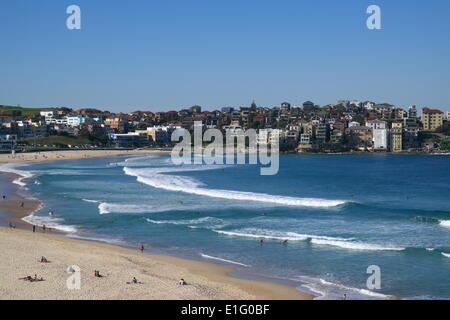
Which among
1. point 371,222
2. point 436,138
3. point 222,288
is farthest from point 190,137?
point 222,288

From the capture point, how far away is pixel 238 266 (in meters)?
21.6

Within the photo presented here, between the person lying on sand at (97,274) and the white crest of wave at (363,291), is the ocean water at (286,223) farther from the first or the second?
the person lying on sand at (97,274)

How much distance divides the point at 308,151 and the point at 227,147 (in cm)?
1778

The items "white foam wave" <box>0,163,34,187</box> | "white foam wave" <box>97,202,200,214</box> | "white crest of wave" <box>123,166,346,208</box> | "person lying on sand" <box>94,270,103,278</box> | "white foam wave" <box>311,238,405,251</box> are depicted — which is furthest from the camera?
"white foam wave" <box>0,163,34,187</box>

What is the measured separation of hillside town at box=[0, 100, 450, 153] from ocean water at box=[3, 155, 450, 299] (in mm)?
59921

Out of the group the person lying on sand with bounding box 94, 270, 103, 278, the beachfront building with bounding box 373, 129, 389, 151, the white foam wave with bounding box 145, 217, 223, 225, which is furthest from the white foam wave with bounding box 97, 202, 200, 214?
the beachfront building with bounding box 373, 129, 389, 151

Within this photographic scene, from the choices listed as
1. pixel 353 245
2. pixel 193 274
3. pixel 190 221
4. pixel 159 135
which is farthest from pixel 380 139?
pixel 193 274

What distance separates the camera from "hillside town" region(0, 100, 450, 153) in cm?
11325

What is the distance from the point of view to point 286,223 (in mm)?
29750

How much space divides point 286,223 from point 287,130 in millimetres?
95270

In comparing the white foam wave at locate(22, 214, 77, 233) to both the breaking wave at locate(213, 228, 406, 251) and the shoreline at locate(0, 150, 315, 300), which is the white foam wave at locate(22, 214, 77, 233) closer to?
the shoreline at locate(0, 150, 315, 300)

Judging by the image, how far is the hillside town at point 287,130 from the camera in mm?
113250
